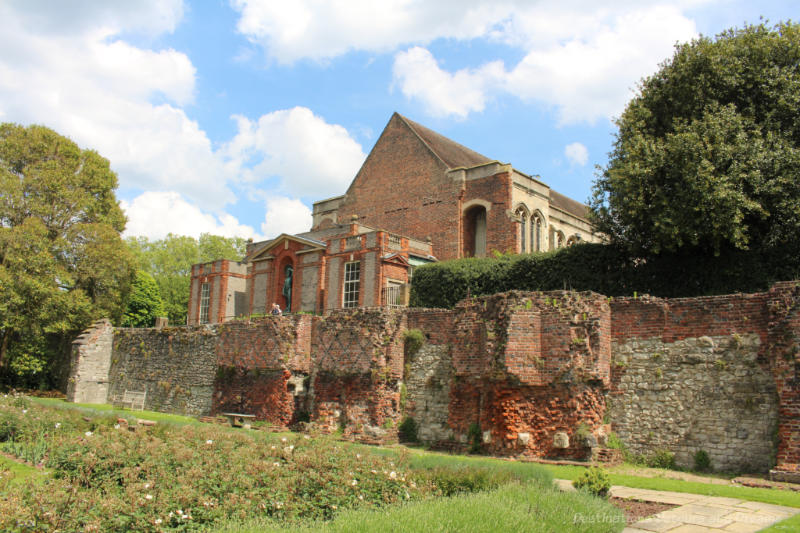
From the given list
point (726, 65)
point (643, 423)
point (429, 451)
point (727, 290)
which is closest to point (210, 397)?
point (429, 451)

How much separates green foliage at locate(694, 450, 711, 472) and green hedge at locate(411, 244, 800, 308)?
637 centimetres

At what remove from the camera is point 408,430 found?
17.2 m

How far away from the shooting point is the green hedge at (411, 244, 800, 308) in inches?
710

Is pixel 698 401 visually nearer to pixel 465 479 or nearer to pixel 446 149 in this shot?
pixel 465 479

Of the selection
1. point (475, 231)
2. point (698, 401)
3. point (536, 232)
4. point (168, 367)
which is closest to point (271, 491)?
point (698, 401)

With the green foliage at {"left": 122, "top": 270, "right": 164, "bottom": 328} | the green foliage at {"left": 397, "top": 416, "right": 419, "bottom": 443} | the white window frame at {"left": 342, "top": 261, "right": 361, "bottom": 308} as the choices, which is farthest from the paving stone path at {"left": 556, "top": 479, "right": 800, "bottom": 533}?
the green foliage at {"left": 122, "top": 270, "right": 164, "bottom": 328}

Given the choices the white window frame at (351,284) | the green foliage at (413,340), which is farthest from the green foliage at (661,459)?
the white window frame at (351,284)

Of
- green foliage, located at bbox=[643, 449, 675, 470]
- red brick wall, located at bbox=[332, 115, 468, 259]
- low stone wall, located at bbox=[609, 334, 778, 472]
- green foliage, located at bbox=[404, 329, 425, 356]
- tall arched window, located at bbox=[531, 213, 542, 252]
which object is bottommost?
green foliage, located at bbox=[643, 449, 675, 470]

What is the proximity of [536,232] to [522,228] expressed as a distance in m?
1.79

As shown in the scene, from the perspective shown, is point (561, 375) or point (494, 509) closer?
point (494, 509)

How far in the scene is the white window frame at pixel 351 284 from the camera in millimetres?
29484

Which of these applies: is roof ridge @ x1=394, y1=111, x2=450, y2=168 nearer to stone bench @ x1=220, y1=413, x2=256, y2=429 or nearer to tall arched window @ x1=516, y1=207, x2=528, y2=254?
tall arched window @ x1=516, y1=207, x2=528, y2=254

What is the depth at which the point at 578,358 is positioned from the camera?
13.9m

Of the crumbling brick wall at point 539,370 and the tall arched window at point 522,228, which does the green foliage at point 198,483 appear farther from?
the tall arched window at point 522,228
